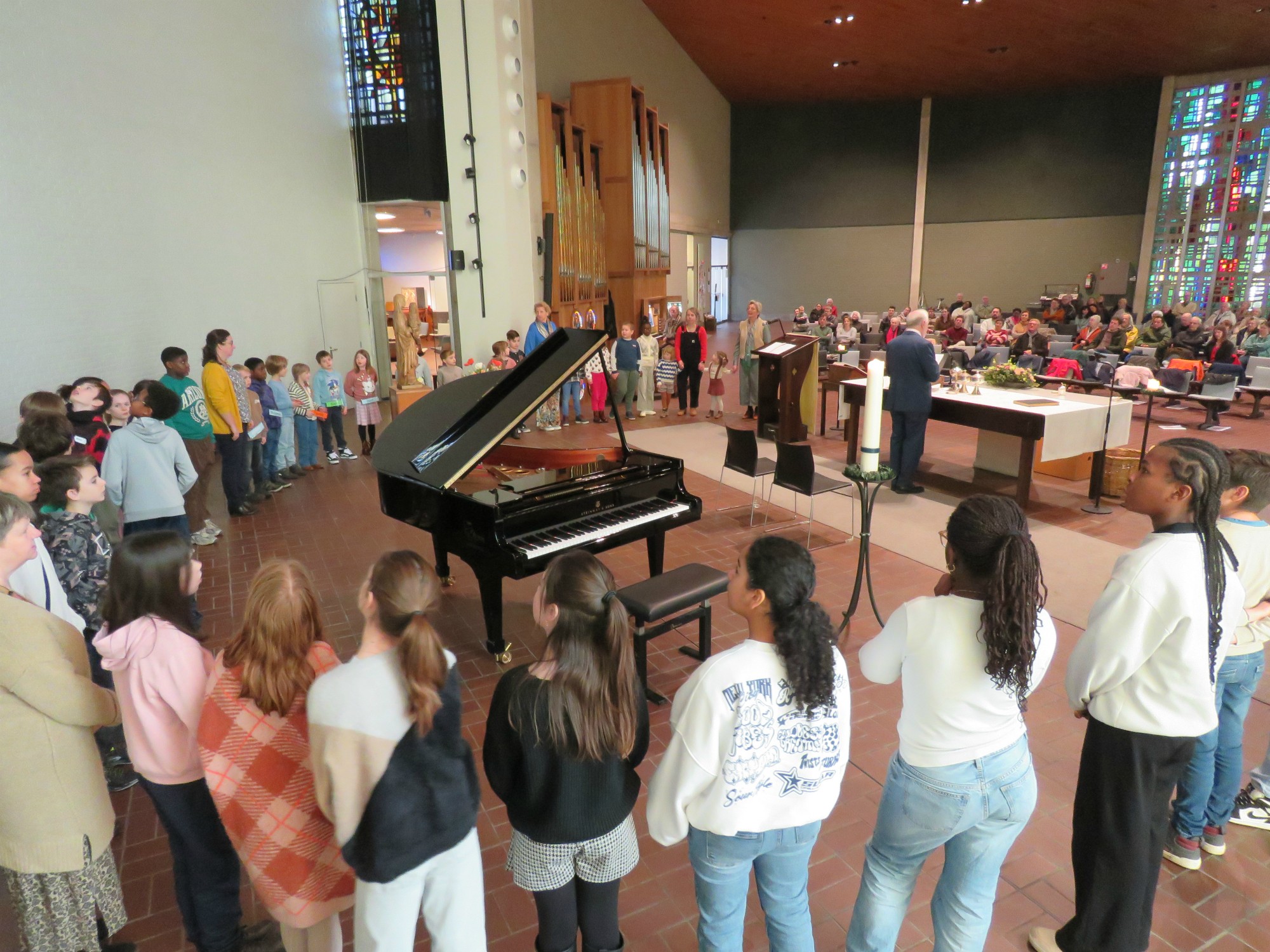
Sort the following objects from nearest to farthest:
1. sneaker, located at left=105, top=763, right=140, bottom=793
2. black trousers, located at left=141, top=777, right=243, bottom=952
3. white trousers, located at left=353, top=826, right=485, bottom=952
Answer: white trousers, located at left=353, top=826, right=485, bottom=952, black trousers, located at left=141, top=777, right=243, bottom=952, sneaker, located at left=105, top=763, right=140, bottom=793

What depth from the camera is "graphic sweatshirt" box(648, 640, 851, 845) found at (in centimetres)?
172

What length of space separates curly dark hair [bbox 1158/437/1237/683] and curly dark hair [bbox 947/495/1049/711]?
0.56 metres

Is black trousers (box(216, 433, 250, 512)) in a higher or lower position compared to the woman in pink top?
lower

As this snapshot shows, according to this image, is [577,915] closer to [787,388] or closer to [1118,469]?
[1118,469]

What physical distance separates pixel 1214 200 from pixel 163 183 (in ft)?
67.8

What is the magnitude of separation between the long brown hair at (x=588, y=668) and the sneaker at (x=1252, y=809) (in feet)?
8.71

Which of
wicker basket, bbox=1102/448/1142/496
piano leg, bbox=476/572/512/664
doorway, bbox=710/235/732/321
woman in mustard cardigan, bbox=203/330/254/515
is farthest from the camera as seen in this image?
doorway, bbox=710/235/732/321

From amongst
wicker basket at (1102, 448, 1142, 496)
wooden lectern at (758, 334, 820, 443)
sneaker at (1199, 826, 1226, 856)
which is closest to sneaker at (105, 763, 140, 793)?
sneaker at (1199, 826, 1226, 856)

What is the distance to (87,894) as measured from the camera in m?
2.29

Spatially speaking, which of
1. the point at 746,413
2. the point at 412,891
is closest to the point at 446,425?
the point at 412,891

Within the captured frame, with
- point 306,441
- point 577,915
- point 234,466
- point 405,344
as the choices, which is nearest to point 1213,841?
point 577,915

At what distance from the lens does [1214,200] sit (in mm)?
17922

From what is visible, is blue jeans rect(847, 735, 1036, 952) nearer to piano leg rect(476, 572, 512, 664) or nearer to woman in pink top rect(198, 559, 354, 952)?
woman in pink top rect(198, 559, 354, 952)

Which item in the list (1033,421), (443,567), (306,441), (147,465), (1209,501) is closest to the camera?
(1209,501)
